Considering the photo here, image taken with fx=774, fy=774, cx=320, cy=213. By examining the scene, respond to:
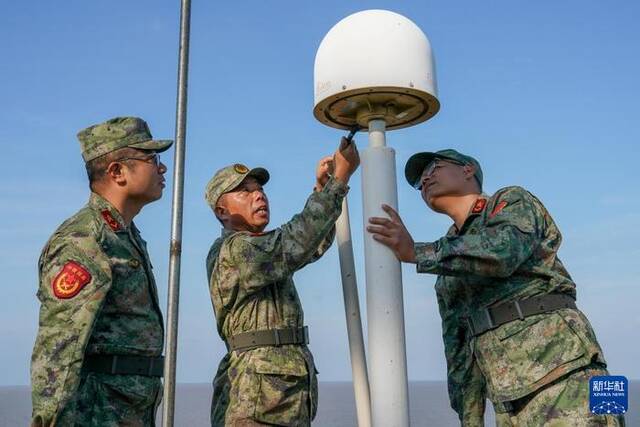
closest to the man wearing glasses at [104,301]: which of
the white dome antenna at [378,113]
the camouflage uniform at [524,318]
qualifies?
the white dome antenna at [378,113]

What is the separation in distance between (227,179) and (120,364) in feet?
6.00

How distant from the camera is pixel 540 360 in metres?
4.74

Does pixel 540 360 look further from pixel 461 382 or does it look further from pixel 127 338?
pixel 127 338

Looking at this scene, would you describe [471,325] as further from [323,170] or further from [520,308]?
[323,170]

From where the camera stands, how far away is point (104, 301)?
4156mm

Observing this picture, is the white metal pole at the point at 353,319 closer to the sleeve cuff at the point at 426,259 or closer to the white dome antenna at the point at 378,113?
the white dome antenna at the point at 378,113

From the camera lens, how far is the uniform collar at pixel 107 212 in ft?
14.9

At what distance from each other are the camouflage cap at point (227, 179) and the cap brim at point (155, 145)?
2.76ft

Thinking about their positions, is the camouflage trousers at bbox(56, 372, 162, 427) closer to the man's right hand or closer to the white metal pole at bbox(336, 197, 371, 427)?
the white metal pole at bbox(336, 197, 371, 427)

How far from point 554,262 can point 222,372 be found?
2332 millimetres

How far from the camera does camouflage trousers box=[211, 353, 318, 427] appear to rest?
4898mm

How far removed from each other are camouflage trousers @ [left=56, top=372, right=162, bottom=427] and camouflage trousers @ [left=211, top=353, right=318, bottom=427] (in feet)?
2.17

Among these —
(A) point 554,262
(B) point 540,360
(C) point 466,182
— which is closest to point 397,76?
(C) point 466,182

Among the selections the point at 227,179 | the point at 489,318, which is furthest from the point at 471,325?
the point at 227,179
